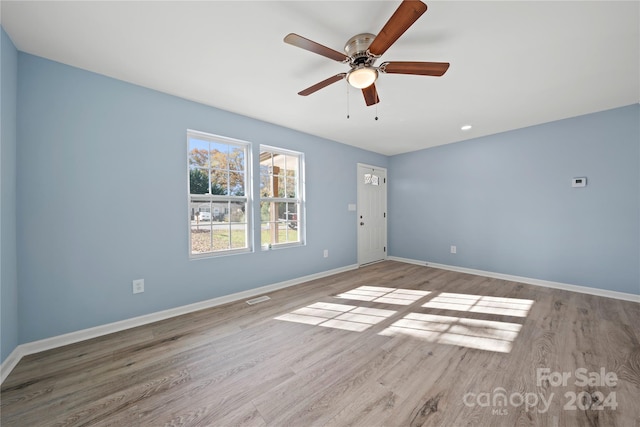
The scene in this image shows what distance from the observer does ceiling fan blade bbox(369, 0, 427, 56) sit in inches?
50.0

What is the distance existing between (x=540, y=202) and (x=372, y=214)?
2.83 metres

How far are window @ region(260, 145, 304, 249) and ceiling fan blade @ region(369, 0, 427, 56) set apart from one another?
90.3 inches

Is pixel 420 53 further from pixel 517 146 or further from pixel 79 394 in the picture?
→ pixel 79 394

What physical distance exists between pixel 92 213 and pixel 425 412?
318cm

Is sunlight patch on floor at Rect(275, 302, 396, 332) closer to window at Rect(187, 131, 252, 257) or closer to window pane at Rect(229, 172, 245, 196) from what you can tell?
window at Rect(187, 131, 252, 257)

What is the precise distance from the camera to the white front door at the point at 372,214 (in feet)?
16.6

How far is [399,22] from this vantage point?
1.40 m

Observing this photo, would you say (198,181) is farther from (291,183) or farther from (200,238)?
(291,183)

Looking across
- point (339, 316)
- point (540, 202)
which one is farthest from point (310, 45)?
point (540, 202)

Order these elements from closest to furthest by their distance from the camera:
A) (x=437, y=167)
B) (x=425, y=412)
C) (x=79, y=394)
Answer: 1. (x=425, y=412)
2. (x=79, y=394)
3. (x=437, y=167)

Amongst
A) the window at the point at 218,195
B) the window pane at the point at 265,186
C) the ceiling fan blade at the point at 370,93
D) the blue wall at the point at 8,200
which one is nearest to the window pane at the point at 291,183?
the window pane at the point at 265,186

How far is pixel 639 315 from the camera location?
8.51ft

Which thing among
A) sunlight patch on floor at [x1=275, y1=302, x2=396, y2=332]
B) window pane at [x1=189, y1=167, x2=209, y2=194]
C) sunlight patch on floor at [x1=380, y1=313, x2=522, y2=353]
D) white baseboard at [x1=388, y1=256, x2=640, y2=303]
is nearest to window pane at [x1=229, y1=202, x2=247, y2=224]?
window pane at [x1=189, y1=167, x2=209, y2=194]

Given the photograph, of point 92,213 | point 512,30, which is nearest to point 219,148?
point 92,213
